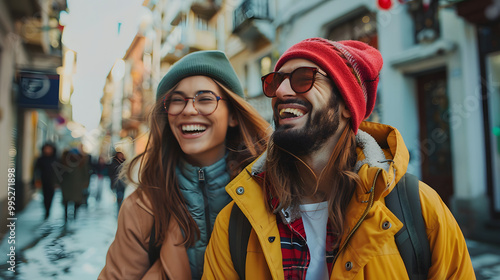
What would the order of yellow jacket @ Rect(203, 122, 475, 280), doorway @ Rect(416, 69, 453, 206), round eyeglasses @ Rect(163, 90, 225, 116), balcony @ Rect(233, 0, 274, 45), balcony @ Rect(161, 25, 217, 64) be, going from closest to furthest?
yellow jacket @ Rect(203, 122, 475, 280) < round eyeglasses @ Rect(163, 90, 225, 116) < doorway @ Rect(416, 69, 453, 206) < balcony @ Rect(233, 0, 274, 45) < balcony @ Rect(161, 25, 217, 64)

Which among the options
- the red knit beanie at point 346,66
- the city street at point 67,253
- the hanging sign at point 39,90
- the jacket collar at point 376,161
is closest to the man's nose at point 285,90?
the red knit beanie at point 346,66

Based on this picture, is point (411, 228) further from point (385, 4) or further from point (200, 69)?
point (385, 4)

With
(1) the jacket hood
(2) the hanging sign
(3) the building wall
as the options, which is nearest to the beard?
(1) the jacket hood

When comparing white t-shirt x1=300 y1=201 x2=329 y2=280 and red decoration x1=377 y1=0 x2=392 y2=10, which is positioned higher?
red decoration x1=377 y1=0 x2=392 y2=10

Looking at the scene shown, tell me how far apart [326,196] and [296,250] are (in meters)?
0.26

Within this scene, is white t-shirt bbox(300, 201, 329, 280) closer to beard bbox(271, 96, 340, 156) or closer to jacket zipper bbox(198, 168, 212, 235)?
beard bbox(271, 96, 340, 156)

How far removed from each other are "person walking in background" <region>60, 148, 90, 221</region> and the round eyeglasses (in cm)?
494

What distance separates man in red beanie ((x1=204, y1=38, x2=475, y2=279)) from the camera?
110 centimetres

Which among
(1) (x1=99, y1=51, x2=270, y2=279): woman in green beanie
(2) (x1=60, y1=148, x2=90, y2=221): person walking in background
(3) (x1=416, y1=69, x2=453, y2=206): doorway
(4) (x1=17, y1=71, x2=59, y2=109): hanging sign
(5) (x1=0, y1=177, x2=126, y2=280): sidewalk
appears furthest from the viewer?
(3) (x1=416, y1=69, x2=453, y2=206): doorway

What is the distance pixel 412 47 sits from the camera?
640cm

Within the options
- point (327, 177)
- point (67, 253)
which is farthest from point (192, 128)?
point (67, 253)

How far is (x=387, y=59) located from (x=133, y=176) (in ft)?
20.1

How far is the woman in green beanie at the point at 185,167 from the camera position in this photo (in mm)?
1613

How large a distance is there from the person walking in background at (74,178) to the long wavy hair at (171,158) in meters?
4.70
